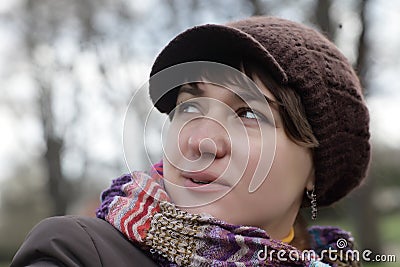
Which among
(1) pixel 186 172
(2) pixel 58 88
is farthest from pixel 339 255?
(2) pixel 58 88

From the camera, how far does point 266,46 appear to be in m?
1.44

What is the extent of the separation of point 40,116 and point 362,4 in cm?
437

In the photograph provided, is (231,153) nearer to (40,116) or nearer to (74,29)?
(74,29)

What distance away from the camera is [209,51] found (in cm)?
145

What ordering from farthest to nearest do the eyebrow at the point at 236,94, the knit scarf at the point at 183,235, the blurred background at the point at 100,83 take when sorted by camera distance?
the blurred background at the point at 100,83 → the eyebrow at the point at 236,94 → the knit scarf at the point at 183,235

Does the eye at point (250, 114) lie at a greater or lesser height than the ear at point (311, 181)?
greater

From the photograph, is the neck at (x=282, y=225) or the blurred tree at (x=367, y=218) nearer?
the neck at (x=282, y=225)

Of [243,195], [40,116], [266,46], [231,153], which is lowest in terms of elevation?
[40,116]

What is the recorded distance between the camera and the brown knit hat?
4.64 ft

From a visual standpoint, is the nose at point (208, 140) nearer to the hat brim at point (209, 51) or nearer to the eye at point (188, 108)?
the eye at point (188, 108)

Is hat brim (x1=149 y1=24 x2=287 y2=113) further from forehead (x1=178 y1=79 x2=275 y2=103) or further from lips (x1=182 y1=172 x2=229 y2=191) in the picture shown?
lips (x1=182 y1=172 x2=229 y2=191)

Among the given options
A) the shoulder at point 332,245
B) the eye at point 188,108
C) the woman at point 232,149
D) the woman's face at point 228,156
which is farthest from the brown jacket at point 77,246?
the shoulder at point 332,245

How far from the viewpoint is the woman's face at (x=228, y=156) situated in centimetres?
133
